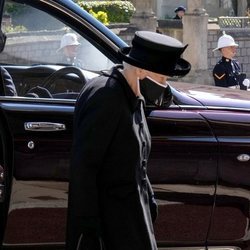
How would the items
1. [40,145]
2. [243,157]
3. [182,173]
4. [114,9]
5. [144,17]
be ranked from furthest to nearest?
[114,9]
[144,17]
[243,157]
[182,173]
[40,145]

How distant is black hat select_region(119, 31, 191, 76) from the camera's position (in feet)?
10.7

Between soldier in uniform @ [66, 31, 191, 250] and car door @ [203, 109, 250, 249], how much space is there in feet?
3.89

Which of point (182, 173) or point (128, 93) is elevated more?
point (128, 93)

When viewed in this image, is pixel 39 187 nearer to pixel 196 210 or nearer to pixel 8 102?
pixel 8 102

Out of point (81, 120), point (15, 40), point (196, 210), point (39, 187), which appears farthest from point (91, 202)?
point (15, 40)

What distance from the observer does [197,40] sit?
1566 cm

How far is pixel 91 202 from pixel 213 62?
13.5 m

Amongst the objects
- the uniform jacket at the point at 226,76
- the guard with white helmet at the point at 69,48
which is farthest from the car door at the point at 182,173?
the uniform jacket at the point at 226,76

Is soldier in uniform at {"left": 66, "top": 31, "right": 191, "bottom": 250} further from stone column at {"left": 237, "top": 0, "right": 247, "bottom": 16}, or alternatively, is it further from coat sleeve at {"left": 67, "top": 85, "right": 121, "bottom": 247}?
stone column at {"left": 237, "top": 0, "right": 247, "bottom": 16}

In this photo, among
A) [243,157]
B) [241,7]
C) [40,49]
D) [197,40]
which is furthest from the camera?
[241,7]

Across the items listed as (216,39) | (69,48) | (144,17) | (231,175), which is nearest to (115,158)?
(231,175)

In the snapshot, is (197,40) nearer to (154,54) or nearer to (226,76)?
(226,76)

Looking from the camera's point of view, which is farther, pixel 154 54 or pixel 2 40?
pixel 2 40

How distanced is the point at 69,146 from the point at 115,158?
1007mm
